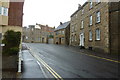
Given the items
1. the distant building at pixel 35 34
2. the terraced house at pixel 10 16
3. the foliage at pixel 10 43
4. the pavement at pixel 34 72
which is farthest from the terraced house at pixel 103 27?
the distant building at pixel 35 34

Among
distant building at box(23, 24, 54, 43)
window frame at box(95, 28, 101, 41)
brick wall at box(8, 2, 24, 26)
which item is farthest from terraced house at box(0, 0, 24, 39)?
distant building at box(23, 24, 54, 43)

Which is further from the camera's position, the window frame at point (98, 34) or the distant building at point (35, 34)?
the distant building at point (35, 34)

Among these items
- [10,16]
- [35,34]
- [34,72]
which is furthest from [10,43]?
[35,34]

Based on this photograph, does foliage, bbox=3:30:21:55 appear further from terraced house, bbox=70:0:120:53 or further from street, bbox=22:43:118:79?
terraced house, bbox=70:0:120:53

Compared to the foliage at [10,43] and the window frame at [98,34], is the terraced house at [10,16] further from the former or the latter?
the window frame at [98,34]

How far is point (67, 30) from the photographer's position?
37156 millimetres

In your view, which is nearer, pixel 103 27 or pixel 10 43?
pixel 10 43

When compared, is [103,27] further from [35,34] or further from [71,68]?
[35,34]

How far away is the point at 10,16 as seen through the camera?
15.6 m

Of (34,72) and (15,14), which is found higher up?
(15,14)

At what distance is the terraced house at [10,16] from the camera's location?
46.9 ft

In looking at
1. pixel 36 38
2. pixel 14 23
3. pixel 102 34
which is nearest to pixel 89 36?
pixel 102 34

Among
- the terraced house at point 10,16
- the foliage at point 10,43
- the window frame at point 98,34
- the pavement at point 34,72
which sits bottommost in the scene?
the pavement at point 34,72

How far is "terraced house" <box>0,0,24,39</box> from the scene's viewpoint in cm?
1428
